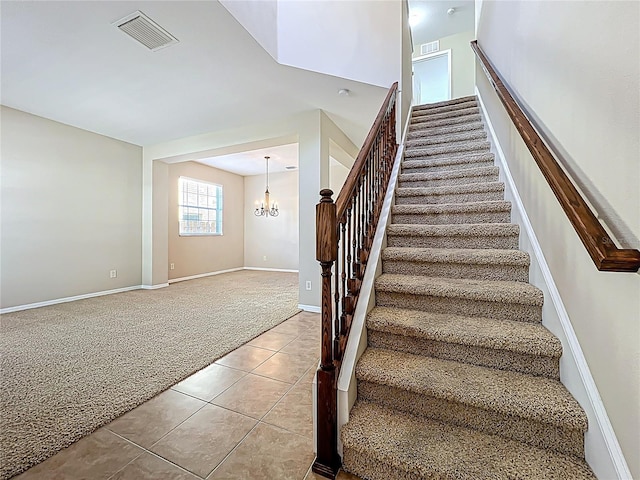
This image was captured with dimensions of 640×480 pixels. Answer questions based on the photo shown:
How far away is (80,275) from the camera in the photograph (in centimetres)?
428

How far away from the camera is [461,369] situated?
52.4 inches

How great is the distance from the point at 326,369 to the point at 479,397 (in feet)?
2.10

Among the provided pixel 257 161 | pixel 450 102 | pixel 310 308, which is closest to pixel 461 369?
pixel 310 308

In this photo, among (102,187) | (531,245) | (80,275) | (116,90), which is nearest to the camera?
(531,245)

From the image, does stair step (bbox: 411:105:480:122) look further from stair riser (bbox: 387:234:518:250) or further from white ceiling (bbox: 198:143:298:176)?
stair riser (bbox: 387:234:518:250)

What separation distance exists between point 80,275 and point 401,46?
5.55m

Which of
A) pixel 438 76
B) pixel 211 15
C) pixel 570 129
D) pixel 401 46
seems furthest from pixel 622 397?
pixel 438 76

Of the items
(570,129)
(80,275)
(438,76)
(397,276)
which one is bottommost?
(80,275)

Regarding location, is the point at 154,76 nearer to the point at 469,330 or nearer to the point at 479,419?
the point at 469,330

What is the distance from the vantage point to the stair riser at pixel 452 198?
2.30m

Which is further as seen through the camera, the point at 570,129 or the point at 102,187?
the point at 102,187

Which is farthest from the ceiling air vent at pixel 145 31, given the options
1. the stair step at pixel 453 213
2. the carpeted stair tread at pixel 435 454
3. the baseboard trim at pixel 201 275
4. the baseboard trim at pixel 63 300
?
the baseboard trim at pixel 201 275

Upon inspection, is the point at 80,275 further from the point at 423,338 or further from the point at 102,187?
the point at 423,338

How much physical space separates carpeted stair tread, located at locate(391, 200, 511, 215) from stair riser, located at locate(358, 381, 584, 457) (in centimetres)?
147
